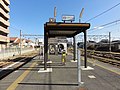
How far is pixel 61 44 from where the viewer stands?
46.4 meters

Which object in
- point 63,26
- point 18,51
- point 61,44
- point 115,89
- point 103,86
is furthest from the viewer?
point 18,51

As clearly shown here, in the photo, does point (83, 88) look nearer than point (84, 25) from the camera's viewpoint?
Yes

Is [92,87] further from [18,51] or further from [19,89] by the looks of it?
[18,51]

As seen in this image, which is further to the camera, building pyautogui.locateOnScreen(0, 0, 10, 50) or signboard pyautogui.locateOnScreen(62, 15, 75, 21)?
building pyautogui.locateOnScreen(0, 0, 10, 50)

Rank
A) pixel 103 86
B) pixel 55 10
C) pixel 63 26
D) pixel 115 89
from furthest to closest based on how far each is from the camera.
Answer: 1. pixel 55 10
2. pixel 63 26
3. pixel 103 86
4. pixel 115 89

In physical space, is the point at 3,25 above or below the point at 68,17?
above

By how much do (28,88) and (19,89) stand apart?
375mm

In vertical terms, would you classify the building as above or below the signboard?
above

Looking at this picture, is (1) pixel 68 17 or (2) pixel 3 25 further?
(2) pixel 3 25

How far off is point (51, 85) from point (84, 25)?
6.55 meters

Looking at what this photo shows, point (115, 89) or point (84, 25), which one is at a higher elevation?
point (84, 25)

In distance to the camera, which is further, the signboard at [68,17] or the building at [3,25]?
the building at [3,25]

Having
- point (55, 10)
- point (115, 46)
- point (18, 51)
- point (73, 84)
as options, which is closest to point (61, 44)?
point (115, 46)

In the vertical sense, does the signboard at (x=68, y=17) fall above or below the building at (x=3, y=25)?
below
